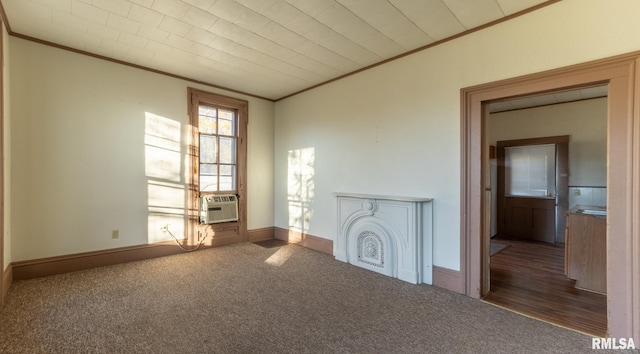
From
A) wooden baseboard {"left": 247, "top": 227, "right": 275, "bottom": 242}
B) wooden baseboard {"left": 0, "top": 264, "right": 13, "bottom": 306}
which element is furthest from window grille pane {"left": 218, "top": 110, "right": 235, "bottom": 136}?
wooden baseboard {"left": 0, "top": 264, "right": 13, "bottom": 306}

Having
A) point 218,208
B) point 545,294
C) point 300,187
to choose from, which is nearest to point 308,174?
point 300,187

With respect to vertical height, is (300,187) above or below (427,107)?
below

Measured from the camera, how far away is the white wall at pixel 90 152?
9.82ft

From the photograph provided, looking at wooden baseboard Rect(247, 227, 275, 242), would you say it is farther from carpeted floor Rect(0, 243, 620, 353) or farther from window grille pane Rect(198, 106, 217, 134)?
window grille pane Rect(198, 106, 217, 134)

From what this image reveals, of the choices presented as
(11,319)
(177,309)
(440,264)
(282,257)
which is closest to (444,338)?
(440,264)

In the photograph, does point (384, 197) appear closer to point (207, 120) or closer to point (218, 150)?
point (218, 150)

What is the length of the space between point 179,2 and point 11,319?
2.92 m

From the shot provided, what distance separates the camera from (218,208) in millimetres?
4344

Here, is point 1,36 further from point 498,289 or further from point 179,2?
point 498,289

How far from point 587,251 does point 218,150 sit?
16.3 ft

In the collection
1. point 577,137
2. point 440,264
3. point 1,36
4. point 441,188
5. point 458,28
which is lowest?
point 440,264

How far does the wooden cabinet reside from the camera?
2.82 m

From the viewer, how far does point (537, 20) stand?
2324 millimetres

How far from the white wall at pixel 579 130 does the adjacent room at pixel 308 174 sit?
39 mm
